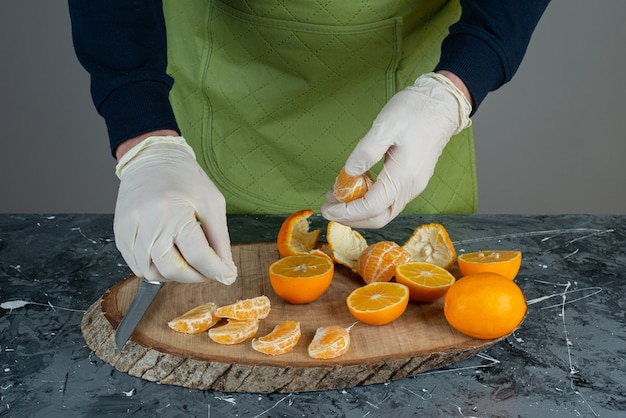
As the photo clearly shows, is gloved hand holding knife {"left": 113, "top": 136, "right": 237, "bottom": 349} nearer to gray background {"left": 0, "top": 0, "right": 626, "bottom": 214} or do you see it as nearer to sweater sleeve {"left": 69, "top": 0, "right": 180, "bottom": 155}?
sweater sleeve {"left": 69, "top": 0, "right": 180, "bottom": 155}

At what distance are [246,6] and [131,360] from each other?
80 centimetres

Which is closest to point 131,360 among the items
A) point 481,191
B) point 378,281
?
point 378,281

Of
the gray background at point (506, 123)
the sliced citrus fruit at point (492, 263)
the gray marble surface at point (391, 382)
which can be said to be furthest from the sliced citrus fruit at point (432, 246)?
the gray background at point (506, 123)

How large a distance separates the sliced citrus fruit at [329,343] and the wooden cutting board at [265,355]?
1cm

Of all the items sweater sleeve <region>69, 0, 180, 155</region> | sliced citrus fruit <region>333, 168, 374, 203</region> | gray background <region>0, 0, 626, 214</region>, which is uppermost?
sweater sleeve <region>69, 0, 180, 155</region>

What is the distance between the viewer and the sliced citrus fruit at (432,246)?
1.44 meters

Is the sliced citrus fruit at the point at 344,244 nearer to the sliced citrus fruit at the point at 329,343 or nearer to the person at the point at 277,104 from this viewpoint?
the person at the point at 277,104

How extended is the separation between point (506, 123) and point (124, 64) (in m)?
1.85

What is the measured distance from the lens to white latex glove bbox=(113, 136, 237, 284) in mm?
1159

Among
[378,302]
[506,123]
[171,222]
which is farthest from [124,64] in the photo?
[506,123]

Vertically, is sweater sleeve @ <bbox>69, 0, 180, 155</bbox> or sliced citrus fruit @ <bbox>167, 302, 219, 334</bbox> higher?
sweater sleeve @ <bbox>69, 0, 180, 155</bbox>

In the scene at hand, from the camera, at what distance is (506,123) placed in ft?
9.52

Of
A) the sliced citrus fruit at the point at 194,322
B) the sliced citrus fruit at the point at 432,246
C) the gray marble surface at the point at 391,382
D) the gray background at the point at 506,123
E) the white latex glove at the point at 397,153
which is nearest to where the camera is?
the gray marble surface at the point at 391,382

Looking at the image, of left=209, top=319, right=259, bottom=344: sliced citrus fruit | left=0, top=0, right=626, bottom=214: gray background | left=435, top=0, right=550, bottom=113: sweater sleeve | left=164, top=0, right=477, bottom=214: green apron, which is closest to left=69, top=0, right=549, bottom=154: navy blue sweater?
left=435, top=0, right=550, bottom=113: sweater sleeve
